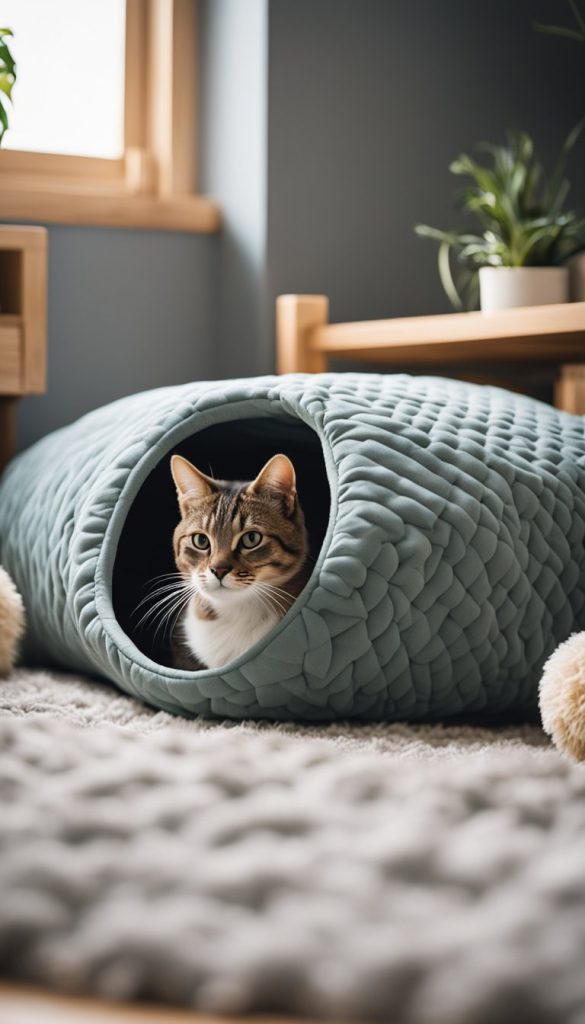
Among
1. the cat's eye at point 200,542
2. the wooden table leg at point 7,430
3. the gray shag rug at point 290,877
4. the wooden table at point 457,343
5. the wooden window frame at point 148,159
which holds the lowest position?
the gray shag rug at point 290,877

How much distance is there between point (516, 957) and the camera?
617 mm

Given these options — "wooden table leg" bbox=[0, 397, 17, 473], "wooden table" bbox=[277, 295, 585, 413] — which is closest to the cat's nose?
"wooden table" bbox=[277, 295, 585, 413]

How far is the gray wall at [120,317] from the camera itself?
2260 millimetres

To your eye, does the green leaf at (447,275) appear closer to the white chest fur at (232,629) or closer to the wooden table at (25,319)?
the wooden table at (25,319)

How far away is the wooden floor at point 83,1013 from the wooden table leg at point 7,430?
160 centimetres

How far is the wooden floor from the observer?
0.58 metres

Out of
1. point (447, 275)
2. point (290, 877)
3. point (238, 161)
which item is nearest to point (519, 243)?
point (447, 275)

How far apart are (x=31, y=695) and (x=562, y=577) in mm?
664

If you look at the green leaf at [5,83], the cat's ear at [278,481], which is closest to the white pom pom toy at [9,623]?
the cat's ear at [278,481]

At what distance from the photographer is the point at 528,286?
1.91 metres

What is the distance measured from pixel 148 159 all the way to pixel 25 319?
67 centimetres

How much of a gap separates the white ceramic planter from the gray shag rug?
1.09 metres

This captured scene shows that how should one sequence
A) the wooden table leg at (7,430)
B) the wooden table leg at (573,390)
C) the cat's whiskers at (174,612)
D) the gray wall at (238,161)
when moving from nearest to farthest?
the cat's whiskers at (174,612) < the wooden table leg at (573,390) < the wooden table leg at (7,430) < the gray wall at (238,161)

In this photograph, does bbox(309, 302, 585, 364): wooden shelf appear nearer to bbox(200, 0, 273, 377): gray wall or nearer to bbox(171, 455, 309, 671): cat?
bbox(200, 0, 273, 377): gray wall
